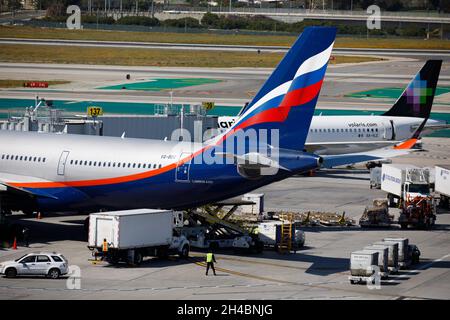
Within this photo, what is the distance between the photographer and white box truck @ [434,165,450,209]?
71.8 m

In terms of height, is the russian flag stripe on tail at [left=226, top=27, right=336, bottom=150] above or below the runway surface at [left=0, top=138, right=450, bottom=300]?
above

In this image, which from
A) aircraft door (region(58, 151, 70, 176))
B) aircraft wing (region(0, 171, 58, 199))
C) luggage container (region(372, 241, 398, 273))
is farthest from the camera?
aircraft wing (region(0, 171, 58, 199))

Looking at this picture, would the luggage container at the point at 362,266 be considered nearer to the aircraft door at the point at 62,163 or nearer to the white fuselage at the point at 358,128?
the aircraft door at the point at 62,163

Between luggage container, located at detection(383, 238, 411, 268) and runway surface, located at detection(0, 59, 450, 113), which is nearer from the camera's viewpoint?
luggage container, located at detection(383, 238, 411, 268)

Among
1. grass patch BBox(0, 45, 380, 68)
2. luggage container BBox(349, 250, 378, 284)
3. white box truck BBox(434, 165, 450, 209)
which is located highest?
grass patch BBox(0, 45, 380, 68)

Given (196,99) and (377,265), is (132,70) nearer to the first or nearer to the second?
(196,99)

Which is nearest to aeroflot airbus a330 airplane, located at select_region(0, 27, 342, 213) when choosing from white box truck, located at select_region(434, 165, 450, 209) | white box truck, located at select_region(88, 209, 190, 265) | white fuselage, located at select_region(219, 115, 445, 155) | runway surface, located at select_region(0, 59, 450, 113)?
white box truck, located at select_region(88, 209, 190, 265)

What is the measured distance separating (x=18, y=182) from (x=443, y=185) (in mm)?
30120

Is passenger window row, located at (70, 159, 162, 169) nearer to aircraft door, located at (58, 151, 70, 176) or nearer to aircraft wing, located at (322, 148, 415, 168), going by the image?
aircraft door, located at (58, 151, 70, 176)

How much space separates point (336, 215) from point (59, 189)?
19316 mm

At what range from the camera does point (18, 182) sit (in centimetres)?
5812

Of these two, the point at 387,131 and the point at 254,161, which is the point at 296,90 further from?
the point at 387,131

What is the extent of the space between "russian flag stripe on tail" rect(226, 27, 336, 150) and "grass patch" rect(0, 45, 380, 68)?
126 meters
